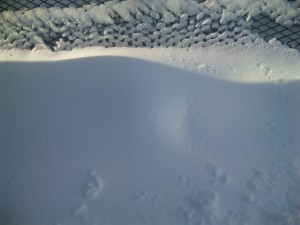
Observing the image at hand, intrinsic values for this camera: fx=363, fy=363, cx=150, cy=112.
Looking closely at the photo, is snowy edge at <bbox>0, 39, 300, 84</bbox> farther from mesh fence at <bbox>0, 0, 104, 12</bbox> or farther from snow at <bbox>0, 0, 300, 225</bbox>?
mesh fence at <bbox>0, 0, 104, 12</bbox>

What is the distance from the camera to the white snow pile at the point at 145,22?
4.31 feet

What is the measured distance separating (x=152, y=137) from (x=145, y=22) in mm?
456

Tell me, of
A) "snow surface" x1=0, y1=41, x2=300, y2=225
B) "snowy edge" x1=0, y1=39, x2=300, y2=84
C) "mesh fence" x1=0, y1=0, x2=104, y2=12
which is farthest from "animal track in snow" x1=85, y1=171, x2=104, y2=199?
"mesh fence" x1=0, y1=0, x2=104, y2=12

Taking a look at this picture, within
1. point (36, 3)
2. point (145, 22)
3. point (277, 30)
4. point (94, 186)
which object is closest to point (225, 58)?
point (277, 30)

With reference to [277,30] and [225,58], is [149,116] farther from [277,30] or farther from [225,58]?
[277,30]

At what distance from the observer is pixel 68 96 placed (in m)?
1.27

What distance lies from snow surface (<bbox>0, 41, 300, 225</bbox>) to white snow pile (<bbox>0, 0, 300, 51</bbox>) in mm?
51

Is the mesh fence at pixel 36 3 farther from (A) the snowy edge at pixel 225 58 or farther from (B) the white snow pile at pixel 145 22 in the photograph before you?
(A) the snowy edge at pixel 225 58

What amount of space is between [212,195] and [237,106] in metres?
0.31

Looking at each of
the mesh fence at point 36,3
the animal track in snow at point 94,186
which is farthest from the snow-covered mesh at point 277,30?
the animal track in snow at point 94,186

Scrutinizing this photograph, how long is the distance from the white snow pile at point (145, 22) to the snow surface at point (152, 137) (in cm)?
5

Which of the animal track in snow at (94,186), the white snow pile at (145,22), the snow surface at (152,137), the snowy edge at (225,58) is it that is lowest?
the animal track in snow at (94,186)

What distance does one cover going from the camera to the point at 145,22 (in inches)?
53.3

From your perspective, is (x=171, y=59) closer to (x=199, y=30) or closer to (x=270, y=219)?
(x=199, y=30)
